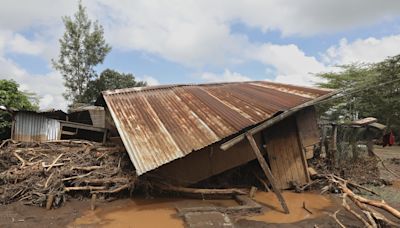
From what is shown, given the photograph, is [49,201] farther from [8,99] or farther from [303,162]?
[8,99]

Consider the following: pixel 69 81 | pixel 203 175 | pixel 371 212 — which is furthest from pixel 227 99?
pixel 69 81

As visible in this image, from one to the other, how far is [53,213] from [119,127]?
8.79ft

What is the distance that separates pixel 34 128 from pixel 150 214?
879 centimetres

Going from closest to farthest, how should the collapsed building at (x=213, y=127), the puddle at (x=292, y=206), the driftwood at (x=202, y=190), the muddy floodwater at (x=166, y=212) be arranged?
1. the muddy floodwater at (x=166, y=212)
2. the puddle at (x=292, y=206)
3. the collapsed building at (x=213, y=127)
4. the driftwood at (x=202, y=190)

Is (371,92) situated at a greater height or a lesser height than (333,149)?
greater

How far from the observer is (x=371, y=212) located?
6469 mm

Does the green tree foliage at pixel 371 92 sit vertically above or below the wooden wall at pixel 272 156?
above

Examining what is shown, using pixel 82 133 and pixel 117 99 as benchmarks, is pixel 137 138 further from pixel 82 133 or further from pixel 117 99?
pixel 82 133

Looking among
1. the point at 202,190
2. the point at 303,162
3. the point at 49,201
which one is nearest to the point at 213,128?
the point at 202,190

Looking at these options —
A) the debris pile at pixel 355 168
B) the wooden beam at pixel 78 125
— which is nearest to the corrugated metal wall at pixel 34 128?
the wooden beam at pixel 78 125

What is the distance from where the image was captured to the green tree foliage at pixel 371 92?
24.7m

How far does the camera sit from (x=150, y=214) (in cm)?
793

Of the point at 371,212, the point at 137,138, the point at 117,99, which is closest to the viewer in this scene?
the point at 371,212

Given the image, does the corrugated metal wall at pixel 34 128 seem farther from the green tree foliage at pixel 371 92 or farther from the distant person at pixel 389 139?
the green tree foliage at pixel 371 92
